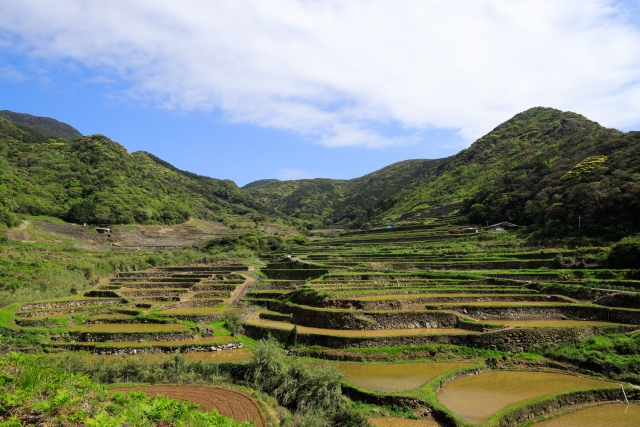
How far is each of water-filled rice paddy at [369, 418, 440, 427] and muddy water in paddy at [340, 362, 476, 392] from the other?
199 centimetres

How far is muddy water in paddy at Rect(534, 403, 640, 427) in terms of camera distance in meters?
14.1

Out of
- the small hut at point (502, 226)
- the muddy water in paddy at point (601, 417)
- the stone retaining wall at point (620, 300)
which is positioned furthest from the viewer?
the small hut at point (502, 226)

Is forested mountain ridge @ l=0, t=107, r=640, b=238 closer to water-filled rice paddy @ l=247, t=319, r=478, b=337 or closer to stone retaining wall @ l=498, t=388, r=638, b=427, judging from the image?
water-filled rice paddy @ l=247, t=319, r=478, b=337

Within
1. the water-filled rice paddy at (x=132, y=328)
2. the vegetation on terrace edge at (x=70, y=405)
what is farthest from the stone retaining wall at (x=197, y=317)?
the vegetation on terrace edge at (x=70, y=405)

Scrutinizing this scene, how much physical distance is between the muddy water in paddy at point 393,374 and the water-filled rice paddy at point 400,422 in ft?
6.53

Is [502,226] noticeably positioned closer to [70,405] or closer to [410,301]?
[410,301]

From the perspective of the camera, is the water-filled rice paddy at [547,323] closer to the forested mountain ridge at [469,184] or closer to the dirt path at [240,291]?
the dirt path at [240,291]

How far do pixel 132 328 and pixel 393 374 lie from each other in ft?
58.8

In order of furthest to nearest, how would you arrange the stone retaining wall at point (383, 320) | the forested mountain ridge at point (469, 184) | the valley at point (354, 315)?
the forested mountain ridge at point (469, 184) < the stone retaining wall at point (383, 320) < the valley at point (354, 315)

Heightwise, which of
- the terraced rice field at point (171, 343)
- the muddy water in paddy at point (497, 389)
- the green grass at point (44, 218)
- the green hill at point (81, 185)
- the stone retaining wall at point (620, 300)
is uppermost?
the green hill at point (81, 185)

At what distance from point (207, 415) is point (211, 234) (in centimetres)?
7247

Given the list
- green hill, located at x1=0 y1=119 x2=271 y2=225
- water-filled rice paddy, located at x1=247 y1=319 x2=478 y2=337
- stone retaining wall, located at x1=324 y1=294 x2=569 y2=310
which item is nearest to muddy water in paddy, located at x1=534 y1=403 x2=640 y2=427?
water-filled rice paddy, located at x1=247 y1=319 x2=478 y2=337

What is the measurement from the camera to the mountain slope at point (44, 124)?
498 ft

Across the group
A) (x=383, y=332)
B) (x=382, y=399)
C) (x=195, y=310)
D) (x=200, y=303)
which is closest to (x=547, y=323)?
(x=383, y=332)
